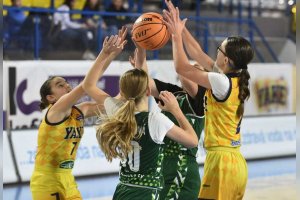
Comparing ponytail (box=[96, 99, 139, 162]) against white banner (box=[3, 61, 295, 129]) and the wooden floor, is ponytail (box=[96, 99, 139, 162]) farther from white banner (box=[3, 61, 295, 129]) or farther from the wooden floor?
white banner (box=[3, 61, 295, 129])

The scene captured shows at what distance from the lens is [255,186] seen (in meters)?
10.3

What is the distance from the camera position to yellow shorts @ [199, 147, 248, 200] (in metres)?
5.24

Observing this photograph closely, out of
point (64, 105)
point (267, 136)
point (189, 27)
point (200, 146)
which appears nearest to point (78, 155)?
point (200, 146)

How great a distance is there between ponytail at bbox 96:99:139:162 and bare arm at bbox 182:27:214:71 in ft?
4.20

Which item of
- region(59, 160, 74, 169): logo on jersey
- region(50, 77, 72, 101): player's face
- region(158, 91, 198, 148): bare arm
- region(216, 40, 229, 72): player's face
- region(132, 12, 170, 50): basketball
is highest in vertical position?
region(132, 12, 170, 50): basketball

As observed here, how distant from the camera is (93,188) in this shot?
10188mm

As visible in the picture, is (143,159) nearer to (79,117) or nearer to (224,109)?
(224,109)

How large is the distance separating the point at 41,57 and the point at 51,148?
6817 mm

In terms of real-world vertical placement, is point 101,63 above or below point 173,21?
below

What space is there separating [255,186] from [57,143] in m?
5.58

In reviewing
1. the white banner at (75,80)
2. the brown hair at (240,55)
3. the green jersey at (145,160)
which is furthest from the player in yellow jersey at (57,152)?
the white banner at (75,80)

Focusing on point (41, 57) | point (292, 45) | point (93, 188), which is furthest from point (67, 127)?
point (292, 45)

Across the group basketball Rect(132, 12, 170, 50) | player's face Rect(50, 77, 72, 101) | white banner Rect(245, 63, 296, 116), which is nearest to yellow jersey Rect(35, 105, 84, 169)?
player's face Rect(50, 77, 72, 101)

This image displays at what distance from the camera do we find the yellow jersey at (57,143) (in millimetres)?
5512
